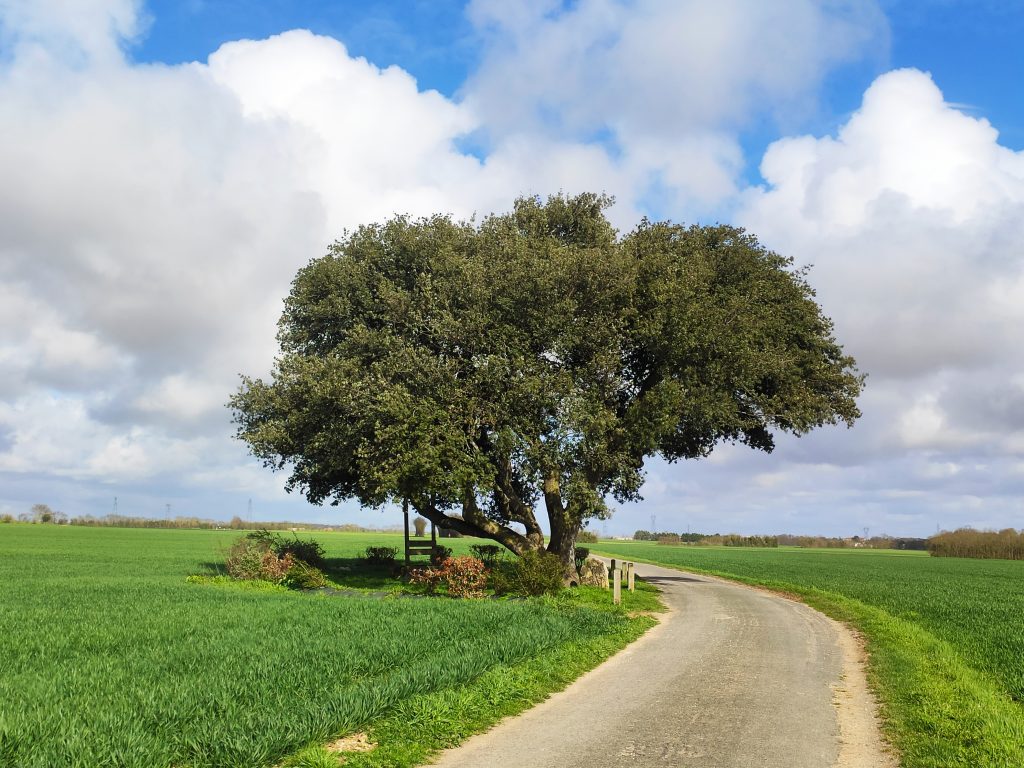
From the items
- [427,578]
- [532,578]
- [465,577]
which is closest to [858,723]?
[532,578]

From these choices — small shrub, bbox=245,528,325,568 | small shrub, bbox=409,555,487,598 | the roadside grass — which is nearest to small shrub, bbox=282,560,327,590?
small shrub, bbox=245,528,325,568

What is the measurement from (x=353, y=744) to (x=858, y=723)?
726 centimetres

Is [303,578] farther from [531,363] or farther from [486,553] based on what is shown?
[531,363]

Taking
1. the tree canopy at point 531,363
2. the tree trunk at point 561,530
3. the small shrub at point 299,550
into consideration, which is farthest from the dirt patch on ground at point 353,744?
the small shrub at point 299,550

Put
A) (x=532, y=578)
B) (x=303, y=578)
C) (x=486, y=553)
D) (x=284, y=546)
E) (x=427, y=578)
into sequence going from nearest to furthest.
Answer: (x=532, y=578) → (x=427, y=578) → (x=303, y=578) → (x=284, y=546) → (x=486, y=553)

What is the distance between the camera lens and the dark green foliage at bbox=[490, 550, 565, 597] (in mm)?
27438

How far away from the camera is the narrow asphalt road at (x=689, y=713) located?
908 cm

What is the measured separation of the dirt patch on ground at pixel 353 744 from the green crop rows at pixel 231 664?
0.45 feet

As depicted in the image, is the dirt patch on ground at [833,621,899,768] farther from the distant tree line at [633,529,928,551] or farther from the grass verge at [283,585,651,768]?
the distant tree line at [633,529,928,551]

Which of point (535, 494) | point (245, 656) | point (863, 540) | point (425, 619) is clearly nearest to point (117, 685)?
point (245, 656)

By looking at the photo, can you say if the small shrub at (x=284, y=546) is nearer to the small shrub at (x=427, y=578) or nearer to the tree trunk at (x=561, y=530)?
the small shrub at (x=427, y=578)

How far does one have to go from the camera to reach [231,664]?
1296 centimetres

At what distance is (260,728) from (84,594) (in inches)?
919

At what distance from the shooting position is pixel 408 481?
2903 centimetres
